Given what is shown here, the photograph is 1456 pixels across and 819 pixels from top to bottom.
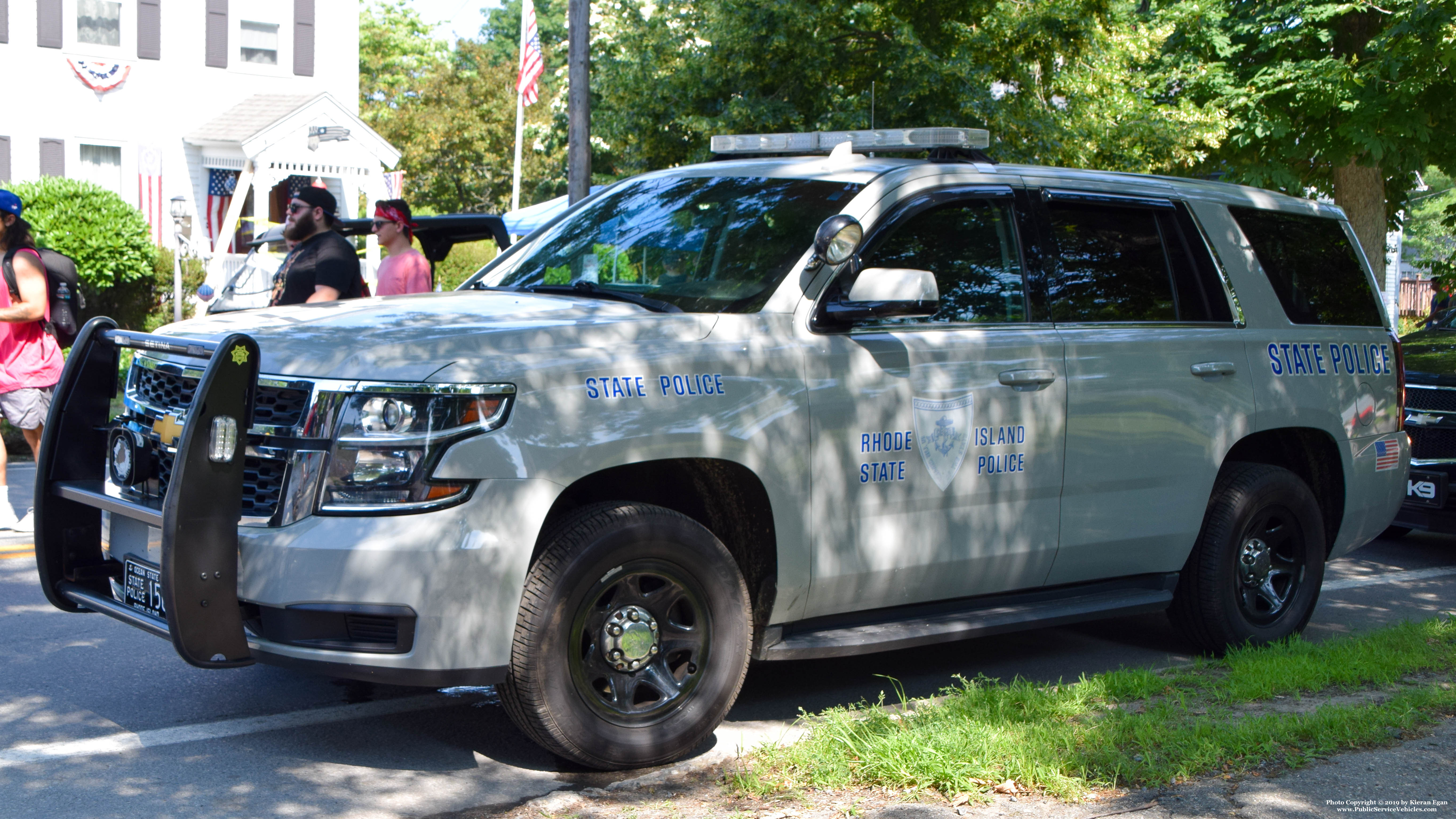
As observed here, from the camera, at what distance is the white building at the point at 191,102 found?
23.6 metres

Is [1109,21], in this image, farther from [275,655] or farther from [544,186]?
[544,186]

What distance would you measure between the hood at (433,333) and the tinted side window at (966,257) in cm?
85

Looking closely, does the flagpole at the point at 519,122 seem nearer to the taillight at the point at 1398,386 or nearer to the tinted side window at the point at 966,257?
the taillight at the point at 1398,386

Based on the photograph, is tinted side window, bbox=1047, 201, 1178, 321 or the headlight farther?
tinted side window, bbox=1047, 201, 1178, 321

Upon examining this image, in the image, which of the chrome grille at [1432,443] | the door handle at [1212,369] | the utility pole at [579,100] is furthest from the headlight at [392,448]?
the utility pole at [579,100]

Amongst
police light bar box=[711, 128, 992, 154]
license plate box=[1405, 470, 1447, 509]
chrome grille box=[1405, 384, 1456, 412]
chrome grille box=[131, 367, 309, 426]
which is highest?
police light bar box=[711, 128, 992, 154]

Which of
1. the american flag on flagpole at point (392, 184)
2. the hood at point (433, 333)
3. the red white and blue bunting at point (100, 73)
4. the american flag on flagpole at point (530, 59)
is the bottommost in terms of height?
the hood at point (433, 333)

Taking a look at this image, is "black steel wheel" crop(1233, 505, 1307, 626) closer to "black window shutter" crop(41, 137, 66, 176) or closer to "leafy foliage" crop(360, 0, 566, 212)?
"black window shutter" crop(41, 137, 66, 176)

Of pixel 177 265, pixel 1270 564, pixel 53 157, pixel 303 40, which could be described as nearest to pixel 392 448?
pixel 1270 564

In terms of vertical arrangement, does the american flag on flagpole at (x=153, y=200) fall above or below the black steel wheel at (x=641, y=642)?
above

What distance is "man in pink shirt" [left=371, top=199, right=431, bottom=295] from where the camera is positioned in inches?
342

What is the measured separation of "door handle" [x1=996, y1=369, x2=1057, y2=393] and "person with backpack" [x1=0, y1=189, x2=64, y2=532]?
552 centimetres

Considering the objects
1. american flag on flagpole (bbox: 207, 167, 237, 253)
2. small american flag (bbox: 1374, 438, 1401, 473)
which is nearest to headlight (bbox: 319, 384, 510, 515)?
small american flag (bbox: 1374, 438, 1401, 473)

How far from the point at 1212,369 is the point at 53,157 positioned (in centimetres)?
2303
